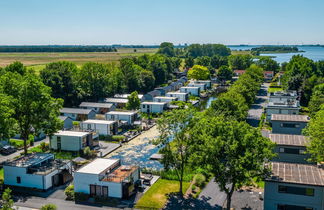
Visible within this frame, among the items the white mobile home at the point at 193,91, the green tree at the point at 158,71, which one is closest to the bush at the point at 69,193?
the white mobile home at the point at 193,91

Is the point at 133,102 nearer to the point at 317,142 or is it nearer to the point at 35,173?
the point at 35,173

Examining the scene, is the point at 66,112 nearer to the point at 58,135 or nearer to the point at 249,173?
the point at 58,135

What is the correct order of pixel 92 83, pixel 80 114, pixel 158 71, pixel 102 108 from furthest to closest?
pixel 158 71
pixel 92 83
pixel 102 108
pixel 80 114

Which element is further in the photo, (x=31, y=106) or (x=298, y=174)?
(x=31, y=106)

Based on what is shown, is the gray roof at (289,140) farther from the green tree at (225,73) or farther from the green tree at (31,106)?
the green tree at (225,73)

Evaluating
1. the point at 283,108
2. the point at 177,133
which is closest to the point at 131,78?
the point at 283,108

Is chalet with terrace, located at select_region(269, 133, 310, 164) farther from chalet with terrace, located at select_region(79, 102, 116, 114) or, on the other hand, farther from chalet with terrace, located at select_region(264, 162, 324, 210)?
chalet with terrace, located at select_region(79, 102, 116, 114)
